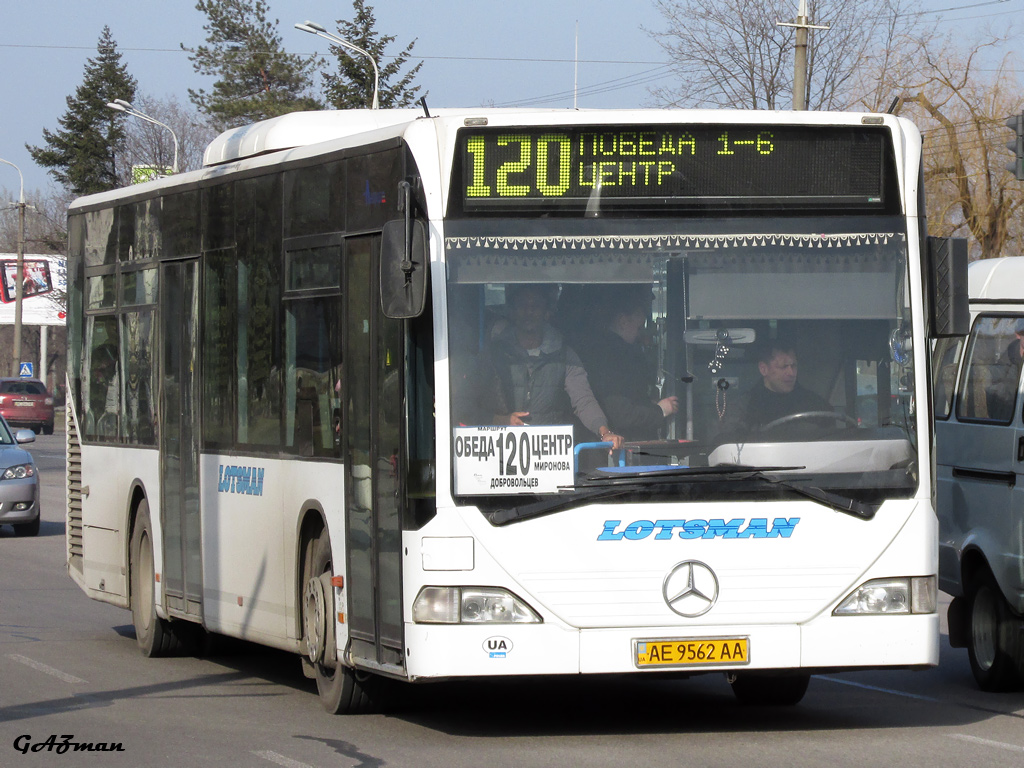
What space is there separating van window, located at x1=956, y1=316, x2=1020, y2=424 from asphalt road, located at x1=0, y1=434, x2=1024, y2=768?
1.70m

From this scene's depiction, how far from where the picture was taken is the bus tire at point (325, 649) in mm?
9062

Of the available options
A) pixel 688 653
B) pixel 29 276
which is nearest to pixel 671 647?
pixel 688 653

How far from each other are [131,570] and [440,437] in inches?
213

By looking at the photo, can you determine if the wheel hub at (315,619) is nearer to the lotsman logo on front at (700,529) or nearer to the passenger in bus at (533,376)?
the passenger in bus at (533,376)

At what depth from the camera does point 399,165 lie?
8188 mm

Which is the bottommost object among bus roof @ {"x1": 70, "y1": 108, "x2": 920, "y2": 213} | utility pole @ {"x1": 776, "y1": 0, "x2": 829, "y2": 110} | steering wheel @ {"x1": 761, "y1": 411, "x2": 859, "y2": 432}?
steering wheel @ {"x1": 761, "y1": 411, "x2": 859, "y2": 432}

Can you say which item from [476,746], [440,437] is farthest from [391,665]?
[440,437]

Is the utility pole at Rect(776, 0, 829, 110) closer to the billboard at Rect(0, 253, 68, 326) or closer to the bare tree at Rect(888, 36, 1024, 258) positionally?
the bare tree at Rect(888, 36, 1024, 258)

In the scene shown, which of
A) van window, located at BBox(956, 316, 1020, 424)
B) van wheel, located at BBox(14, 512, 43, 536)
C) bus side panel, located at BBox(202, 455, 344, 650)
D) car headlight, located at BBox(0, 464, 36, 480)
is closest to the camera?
bus side panel, located at BBox(202, 455, 344, 650)

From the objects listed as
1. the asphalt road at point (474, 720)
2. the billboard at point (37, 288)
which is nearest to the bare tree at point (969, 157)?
the asphalt road at point (474, 720)

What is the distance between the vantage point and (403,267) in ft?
25.1

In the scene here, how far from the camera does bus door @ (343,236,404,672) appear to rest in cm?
810

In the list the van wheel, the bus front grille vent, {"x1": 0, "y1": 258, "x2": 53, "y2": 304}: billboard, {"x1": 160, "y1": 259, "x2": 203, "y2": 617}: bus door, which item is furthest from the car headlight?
{"x1": 0, "y1": 258, "x2": 53, "y2": 304}: billboard

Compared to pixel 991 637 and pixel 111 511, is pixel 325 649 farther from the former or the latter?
pixel 111 511
